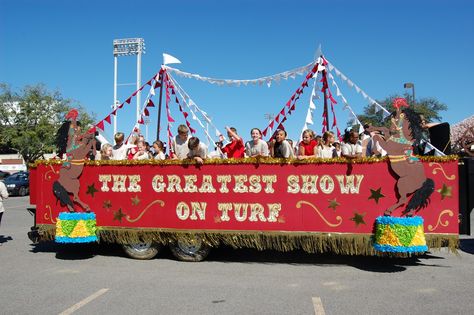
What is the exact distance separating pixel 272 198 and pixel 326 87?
4.19 metres

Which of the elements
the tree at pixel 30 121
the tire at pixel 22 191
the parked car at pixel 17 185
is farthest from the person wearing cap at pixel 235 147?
the tree at pixel 30 121

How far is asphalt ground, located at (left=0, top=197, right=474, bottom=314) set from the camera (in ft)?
14.8

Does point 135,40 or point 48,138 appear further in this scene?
point 135,40

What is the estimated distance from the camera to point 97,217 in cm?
689

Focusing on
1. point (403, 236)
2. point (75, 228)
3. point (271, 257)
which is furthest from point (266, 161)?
point (75, 228)

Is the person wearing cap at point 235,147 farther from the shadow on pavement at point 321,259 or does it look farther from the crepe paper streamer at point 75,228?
the crepe paper streamer at point 75,228

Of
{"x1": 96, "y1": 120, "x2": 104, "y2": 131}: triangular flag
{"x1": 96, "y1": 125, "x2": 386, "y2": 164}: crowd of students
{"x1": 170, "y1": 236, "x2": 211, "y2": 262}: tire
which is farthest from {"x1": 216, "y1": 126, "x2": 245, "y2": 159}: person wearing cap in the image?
{"x1": 96, "y1": 120, "x2": 104, "y2": 131}: triangular flag

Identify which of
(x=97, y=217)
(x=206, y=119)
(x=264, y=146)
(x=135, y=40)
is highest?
(x=135, y=40)

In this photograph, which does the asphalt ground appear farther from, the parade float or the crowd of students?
the crowd of students

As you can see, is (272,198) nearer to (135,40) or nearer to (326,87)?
(326,87)

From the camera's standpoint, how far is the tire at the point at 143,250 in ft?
22.3

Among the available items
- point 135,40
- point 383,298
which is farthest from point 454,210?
point 135,40

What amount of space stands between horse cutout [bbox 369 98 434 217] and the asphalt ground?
3.38 feet

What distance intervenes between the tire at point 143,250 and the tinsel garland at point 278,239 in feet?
0.44
